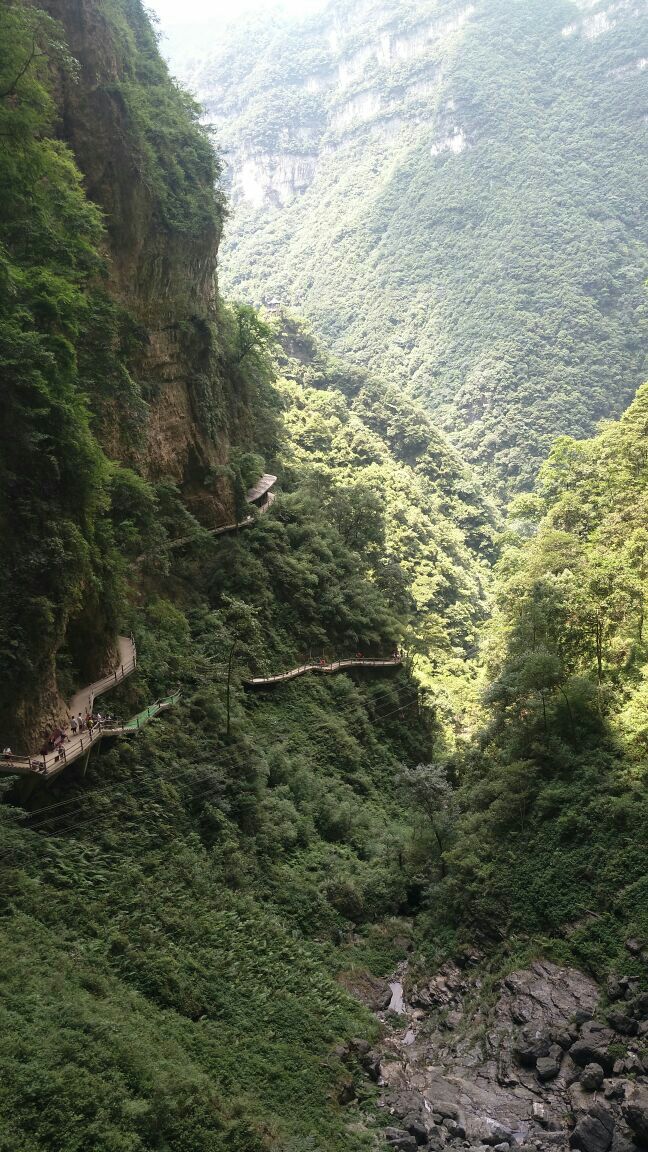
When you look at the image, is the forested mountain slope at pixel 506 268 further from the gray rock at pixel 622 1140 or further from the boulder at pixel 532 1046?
the gray rock at pixel 622 1140

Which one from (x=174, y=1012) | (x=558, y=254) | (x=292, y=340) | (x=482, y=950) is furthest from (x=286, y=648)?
(x=558, y=254)

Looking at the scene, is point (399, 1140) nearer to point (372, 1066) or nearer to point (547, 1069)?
point (372, 1066)

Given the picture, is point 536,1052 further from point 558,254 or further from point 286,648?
point 558,254

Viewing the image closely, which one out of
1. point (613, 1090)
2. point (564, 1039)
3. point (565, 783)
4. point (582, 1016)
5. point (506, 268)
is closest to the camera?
point (613, 1090)

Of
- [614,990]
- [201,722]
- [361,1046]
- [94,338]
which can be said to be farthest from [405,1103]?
[94,338]

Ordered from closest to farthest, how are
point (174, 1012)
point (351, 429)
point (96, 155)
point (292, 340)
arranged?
point (174, 1012)
point (96, 155)
point (351, 429)
point (292, 340)

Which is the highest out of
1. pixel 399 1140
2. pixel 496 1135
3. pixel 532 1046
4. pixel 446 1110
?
pixel 532 1046

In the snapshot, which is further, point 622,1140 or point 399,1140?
point 399,1140

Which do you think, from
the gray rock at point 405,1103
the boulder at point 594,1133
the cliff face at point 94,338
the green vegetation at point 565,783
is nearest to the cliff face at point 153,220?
the cliff face at point 94,338
